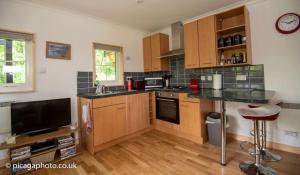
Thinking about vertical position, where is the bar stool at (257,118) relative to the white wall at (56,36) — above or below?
below

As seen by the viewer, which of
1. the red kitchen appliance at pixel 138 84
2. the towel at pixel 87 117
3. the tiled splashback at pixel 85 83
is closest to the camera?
the towel at pixel 87 117

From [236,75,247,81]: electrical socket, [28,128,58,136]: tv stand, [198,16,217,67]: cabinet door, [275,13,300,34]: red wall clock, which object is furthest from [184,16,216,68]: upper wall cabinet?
[28,128,58,136]: tv stand

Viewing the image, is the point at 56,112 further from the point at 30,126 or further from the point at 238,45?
the point at 238,45

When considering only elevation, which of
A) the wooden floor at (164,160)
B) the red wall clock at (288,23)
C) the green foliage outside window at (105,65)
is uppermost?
the red wall clock at (288,23)

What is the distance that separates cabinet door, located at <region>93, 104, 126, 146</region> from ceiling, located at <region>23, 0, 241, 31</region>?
5.67 ft

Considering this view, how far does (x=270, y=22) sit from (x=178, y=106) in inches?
77.9

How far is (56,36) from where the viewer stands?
2.58 metres

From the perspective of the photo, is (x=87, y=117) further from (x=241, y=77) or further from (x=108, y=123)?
(x=241, y=77)

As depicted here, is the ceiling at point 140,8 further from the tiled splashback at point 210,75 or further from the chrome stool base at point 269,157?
the chrome stool base at point 269,157

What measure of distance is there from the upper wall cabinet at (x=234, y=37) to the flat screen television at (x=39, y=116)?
2.72 m

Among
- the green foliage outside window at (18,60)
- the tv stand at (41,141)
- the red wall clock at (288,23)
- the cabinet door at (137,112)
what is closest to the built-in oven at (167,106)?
the cabinet door at (137,112)

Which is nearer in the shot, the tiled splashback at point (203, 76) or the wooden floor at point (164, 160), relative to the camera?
the wooden floor at point (164, 160)

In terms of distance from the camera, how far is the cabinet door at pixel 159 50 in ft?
11.7

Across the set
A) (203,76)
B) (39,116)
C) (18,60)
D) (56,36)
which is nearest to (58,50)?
(56,36)
